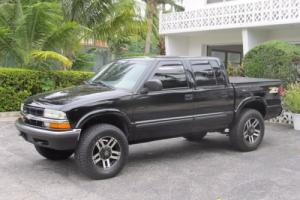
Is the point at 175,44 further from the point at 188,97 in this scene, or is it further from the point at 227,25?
the point at 188,97

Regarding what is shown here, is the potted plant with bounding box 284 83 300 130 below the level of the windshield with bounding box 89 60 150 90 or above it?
below

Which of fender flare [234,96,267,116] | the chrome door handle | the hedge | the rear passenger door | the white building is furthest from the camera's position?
the white building

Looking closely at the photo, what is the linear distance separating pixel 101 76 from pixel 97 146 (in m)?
1.70

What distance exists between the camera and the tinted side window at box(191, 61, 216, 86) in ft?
24.3

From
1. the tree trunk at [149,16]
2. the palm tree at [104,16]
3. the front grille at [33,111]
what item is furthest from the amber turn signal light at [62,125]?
the tree trunk at [149,16]

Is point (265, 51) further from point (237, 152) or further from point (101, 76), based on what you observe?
point (101, 76)

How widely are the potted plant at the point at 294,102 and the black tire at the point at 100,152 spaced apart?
5.77 meters

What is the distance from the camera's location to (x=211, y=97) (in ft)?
24.4

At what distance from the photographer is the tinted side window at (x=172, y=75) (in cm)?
689

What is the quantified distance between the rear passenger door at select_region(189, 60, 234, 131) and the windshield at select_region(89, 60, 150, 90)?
1.07 m

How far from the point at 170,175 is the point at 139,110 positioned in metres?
1.12

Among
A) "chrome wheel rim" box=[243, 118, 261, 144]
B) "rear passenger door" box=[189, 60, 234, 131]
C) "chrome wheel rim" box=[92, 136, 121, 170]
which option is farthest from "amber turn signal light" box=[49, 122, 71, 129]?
"chrome wheel rim" box=[243, 118, 261, 144]

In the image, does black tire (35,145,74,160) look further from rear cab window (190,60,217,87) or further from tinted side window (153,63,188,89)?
rear cab window (190,60,217,87)

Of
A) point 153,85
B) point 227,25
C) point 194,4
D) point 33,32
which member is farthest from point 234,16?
point 153,85
